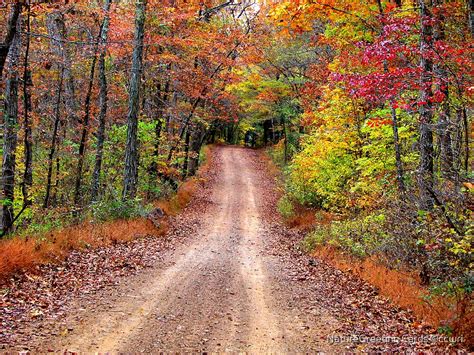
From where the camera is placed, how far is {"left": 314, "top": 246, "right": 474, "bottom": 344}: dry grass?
6.91 metres

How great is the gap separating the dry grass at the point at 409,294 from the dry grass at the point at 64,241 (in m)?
6.52

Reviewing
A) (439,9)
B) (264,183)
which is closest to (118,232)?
(439,9)

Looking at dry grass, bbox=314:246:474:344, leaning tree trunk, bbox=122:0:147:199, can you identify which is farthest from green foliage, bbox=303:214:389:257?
leaning tree trunk, bbox=122:0:147:199

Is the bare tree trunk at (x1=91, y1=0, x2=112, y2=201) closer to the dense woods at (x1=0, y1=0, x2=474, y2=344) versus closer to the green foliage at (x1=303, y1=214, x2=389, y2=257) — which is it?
the dense woods at (x1=0, y1=0, x2=474, y2=344)

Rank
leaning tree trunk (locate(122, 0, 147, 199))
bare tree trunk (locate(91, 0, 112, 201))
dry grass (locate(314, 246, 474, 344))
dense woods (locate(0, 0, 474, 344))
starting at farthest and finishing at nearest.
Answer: bare tree trunk (locate(91, 0, 112, 201))
leaning tree trunk (locate(122, 0, 147, 199))
dense woods (locate(0, 0, 474, 344))
dry grass (locate(314, 246, 474, 344))

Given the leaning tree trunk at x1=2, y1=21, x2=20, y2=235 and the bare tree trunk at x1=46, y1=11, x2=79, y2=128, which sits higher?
the bare tree trunk at x1=46, y1=11, x2=79, y2=128

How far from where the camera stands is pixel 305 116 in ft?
73.8

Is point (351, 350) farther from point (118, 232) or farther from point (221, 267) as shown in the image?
point (118, 232)

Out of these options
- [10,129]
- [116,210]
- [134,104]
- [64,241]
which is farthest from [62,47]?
[64,241]

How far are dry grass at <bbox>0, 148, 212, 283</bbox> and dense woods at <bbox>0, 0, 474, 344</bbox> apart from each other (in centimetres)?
87

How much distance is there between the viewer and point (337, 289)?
32.0ft

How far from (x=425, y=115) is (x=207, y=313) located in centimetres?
689

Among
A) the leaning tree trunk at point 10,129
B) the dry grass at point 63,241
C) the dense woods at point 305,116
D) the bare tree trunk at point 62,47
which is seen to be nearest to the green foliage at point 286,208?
the dense woods at point 305,116

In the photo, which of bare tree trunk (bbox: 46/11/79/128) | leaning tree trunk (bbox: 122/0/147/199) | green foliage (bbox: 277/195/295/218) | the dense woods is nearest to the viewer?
the dense woods
